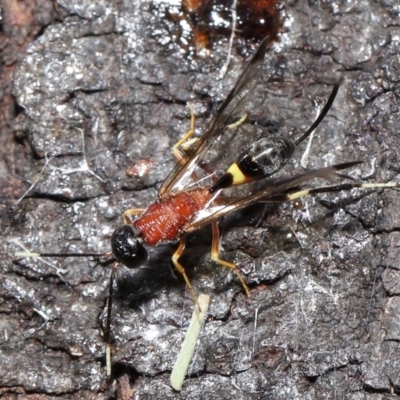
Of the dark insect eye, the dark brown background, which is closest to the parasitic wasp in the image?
the dark insect eye

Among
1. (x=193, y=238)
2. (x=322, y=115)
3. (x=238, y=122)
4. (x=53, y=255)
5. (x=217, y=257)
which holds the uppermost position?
(x=238, y=122)

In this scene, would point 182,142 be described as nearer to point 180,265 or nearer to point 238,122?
point 238,122

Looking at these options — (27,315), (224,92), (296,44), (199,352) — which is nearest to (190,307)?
(199,352)

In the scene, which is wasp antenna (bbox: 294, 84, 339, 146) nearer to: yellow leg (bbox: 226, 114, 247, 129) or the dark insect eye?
yellow leg (bbox: 226, 114, 247, 129)

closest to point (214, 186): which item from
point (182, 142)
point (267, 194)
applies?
point (182, 142)

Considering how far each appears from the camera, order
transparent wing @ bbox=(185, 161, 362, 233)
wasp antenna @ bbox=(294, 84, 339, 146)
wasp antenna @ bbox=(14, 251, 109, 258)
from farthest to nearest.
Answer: wasp antenna @ bbox=(14, 251, 109, 258) < wasp antenna @ bbox=(294, 84, 339, 146) < transparent wing @ bbox=(185, 161, 362, 233)

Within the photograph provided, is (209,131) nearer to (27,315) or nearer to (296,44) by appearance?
(296,44)
